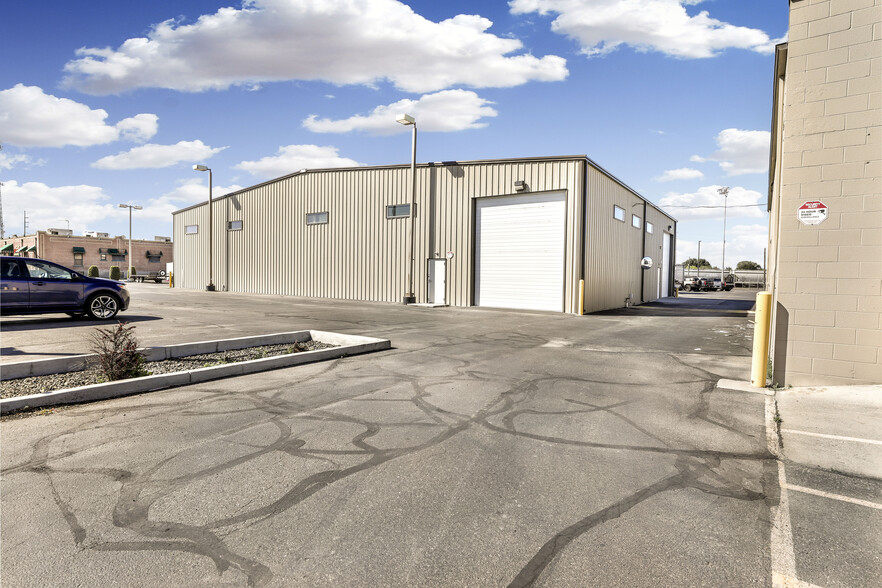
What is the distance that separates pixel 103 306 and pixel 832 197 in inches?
627

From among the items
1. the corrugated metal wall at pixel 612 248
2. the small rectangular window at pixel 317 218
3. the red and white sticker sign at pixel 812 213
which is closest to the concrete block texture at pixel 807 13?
the red and white sticker sign at pixel 812 213

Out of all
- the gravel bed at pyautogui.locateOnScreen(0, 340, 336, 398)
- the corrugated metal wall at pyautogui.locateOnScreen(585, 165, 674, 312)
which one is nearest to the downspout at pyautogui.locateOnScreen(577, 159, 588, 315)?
the corrugated metal wall at pyautogui.locateOnScreen(585, 165, 674, 312)

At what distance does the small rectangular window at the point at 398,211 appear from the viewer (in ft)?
83.9

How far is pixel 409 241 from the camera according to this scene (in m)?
25.4

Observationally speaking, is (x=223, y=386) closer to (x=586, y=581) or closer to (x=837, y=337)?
(x=586, y=581)

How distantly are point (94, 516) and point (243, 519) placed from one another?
95 centimetres

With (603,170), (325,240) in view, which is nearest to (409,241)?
(325,240)

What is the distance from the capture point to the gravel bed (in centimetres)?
598

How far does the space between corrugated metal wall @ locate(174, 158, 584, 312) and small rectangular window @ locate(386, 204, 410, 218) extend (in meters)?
0.27

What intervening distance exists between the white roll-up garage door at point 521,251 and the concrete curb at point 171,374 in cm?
1288

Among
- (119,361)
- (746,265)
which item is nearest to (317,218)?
(119,361)

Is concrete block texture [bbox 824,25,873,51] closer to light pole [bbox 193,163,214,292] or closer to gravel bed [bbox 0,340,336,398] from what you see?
gravel bed [bbox 0,340,336,398]

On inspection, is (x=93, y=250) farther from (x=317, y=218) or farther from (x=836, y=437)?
(x=836, y=437)

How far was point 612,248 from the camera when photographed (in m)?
24.8
